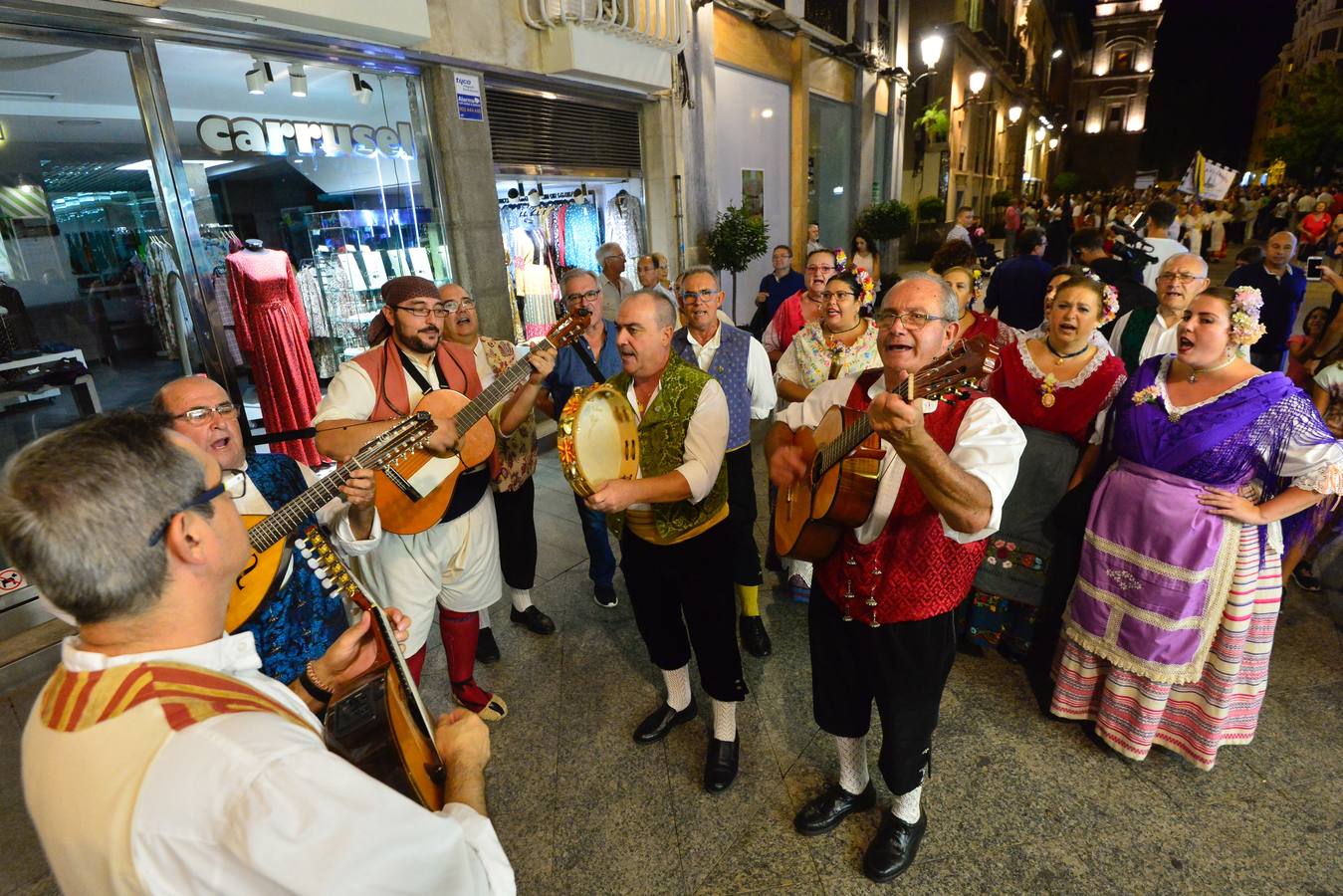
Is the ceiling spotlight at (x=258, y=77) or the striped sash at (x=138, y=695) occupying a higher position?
the ceiling spotlight at (x=258, y=77)

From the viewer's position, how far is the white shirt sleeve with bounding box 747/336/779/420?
3.91m

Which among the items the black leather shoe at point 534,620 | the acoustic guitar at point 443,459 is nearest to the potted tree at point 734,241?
the black leather shoe at point 534,620

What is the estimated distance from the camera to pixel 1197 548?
104 inches

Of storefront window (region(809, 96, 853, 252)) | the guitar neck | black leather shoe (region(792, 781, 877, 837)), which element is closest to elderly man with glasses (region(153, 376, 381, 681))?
the guitar neck

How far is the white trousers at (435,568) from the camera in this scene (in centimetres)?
300

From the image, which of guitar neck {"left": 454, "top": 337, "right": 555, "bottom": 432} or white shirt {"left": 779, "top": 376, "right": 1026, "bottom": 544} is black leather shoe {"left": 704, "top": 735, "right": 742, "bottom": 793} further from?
guitar neck {"left": 454, "top": 337, "right": 555, "bottom": 432}

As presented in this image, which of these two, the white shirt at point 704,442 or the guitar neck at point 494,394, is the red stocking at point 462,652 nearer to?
the guitar neck at point 494,394

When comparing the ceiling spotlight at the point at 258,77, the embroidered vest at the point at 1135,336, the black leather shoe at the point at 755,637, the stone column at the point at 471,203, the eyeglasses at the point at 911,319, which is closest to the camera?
the eyeglasses at the point at 911,319

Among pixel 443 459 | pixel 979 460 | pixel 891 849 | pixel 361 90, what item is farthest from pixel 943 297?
pixel 361 90

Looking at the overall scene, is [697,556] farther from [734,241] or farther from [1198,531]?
[734,241]

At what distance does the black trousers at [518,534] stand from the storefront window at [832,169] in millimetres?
12274

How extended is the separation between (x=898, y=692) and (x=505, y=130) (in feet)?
22.5

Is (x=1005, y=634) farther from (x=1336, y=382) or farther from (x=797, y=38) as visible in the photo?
(x=797, y=38)

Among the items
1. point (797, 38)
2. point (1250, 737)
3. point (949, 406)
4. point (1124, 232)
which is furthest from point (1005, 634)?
point (797, 38)
